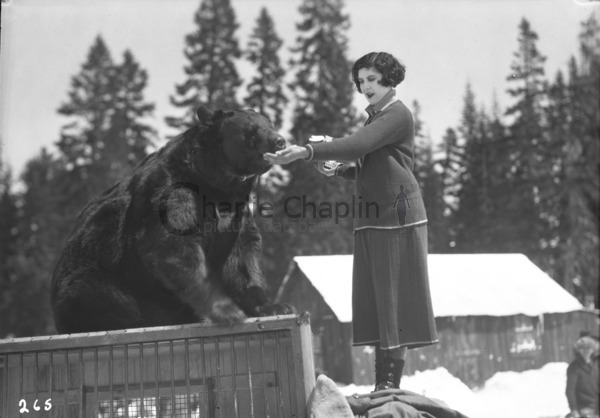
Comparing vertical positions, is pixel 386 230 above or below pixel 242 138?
below

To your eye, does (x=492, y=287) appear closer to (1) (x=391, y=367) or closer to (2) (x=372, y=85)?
(1) (x=391, y=367)

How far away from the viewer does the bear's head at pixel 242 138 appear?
11.1 feet

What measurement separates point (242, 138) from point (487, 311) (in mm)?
2615

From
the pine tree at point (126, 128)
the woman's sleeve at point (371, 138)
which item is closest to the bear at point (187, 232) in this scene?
the woman's sleeve at point (371, 138)

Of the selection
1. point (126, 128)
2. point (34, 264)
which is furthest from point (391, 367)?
point (34, 264)

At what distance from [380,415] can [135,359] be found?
1.11 m

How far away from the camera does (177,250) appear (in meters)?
3.18

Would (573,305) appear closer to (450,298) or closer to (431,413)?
(450,298)

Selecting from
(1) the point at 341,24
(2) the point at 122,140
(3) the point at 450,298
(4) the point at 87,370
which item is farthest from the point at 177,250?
(2) the point at 122,140

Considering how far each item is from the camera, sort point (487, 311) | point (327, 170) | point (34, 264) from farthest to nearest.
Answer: point (34, 264), point (487, 311), point (327, 170)

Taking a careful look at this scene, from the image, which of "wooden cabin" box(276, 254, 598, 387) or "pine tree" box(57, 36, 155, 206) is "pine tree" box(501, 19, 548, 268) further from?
"pine tree" box(57, 36, 155, 206)

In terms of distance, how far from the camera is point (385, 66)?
3346 mm

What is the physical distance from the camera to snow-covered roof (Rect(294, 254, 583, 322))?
179 inches

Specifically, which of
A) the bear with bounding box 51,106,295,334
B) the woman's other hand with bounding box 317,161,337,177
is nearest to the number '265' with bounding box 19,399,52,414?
the bear with bounding box 51,106,295,334
